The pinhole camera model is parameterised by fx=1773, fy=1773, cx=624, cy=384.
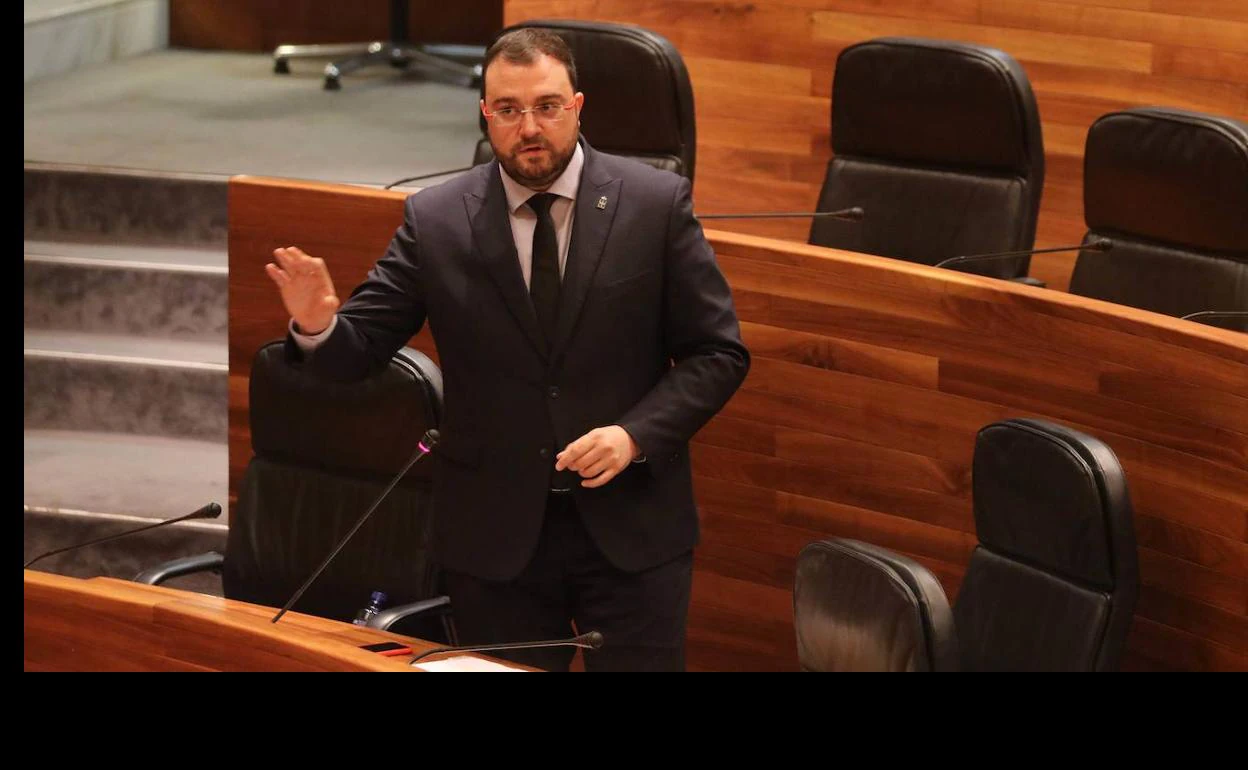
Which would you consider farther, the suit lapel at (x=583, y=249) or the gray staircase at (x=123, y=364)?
the gray staircase at (x=123, y=364)

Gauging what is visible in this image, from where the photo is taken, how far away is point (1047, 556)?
4.46 ft

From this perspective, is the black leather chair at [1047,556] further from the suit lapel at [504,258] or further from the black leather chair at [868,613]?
the suit lapel at [504,258]

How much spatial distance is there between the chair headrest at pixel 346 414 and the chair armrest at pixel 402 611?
0.42 ft

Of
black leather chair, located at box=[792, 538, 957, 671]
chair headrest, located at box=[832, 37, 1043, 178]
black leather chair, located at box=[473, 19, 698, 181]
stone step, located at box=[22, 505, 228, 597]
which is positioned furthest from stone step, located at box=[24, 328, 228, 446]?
black leather chair, located at box=[792, 538, 957, 671]

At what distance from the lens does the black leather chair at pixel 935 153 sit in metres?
1.97

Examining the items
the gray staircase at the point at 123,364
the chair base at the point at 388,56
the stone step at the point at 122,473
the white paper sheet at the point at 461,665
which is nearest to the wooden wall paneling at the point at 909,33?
the gray staircase at the point at 123,364

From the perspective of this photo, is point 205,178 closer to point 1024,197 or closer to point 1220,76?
point 1024,197

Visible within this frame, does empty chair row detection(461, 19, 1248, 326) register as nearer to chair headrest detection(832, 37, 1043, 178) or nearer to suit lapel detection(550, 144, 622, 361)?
chair headrest detection(832, 37, 1043, 178)

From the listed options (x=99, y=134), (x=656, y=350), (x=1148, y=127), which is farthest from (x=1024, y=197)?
(x=99, y=134)

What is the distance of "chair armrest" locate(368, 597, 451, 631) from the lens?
1516mm

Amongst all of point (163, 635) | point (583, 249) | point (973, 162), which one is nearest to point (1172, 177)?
point (973, 162)

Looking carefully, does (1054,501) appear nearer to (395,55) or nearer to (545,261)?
(545,261)
